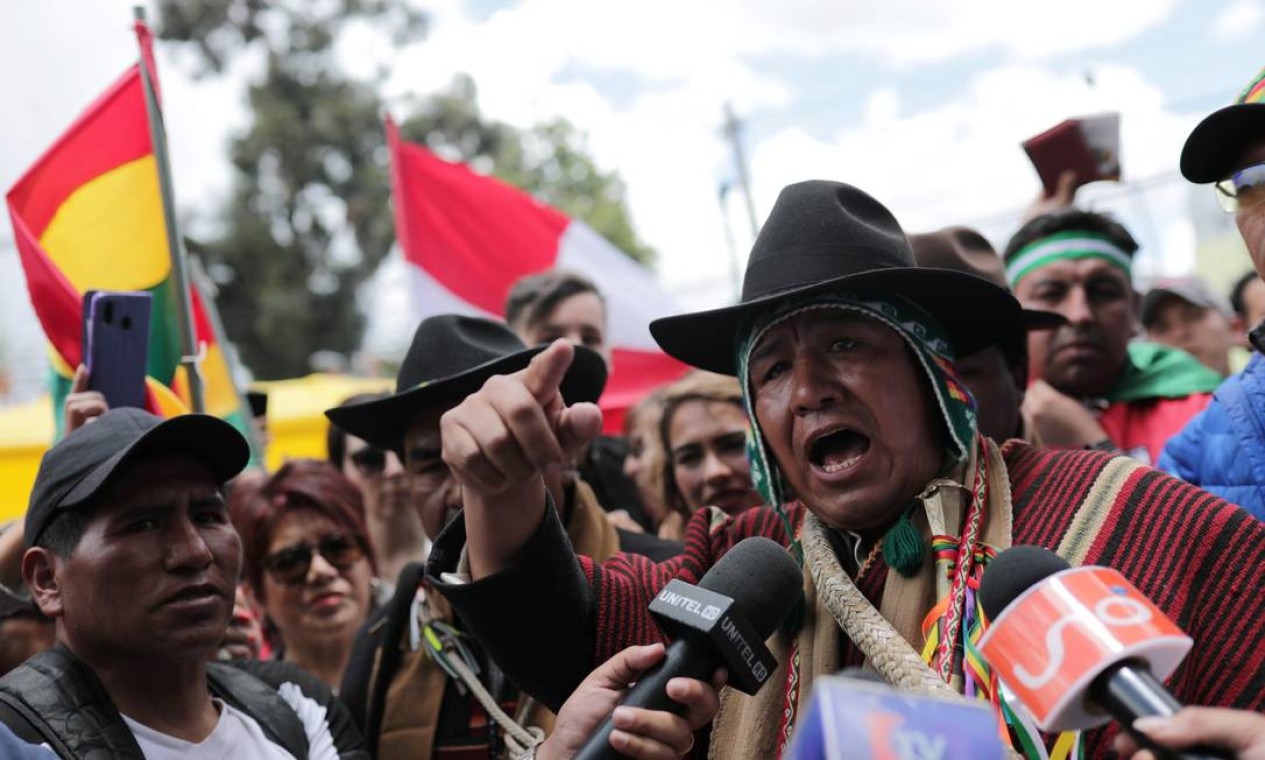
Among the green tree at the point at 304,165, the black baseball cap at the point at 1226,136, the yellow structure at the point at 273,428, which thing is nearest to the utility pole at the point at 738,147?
the green tree at the point at 304,165

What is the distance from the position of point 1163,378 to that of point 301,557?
3055 mm

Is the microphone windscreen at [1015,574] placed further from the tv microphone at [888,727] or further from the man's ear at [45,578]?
the man's ear at [45,578]

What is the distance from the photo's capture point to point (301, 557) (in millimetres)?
4039

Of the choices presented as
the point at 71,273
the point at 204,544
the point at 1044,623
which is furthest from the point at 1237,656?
the point at 71,273

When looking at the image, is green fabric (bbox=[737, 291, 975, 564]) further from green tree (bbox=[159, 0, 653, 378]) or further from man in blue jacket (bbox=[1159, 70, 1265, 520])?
green tree (bbox=[159, 0, 653, 378])

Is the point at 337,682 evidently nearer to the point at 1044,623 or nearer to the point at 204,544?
the point at 204,544

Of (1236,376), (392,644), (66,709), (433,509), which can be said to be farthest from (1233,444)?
(66,709)

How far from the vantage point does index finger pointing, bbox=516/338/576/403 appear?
5.72ft

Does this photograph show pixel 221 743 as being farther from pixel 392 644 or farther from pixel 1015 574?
pixel 1015 574

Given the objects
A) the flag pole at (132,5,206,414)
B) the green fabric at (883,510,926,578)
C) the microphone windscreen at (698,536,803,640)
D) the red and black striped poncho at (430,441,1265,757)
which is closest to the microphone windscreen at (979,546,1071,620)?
the microphone windscreen at (698,536,803,640)

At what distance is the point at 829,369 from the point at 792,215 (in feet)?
1.08

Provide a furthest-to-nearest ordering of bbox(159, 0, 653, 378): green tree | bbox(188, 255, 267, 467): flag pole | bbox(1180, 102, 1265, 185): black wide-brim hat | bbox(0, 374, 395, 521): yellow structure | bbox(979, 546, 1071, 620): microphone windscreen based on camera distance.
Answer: bbox(159, 0, 653, 378): green tree < bbox(0, 374, 395, 521): yellow structure < bbox(188, 255, 267, 467): flag pole < bbox(1180, 102, 1265, 185): black wide-brim hat < bbox(979, 546, 1071, 620): microphone windscreen

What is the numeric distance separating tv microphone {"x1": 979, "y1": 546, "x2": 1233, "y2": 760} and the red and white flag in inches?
206

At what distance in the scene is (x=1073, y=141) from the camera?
432 centimetres
